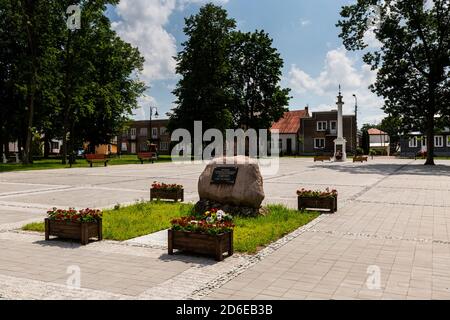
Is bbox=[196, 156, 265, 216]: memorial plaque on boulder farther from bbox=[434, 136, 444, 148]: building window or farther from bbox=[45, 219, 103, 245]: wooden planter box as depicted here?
bbox=[434, 136, 444, 148]: building window

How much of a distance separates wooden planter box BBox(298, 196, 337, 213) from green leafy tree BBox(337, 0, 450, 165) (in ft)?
97.2

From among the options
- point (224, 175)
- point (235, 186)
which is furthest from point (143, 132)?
point (235, 186)

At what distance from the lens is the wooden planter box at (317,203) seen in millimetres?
12303

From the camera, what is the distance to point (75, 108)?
141 ft

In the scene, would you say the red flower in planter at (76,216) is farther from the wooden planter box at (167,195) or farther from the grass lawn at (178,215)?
the wooden planter box at (167,195)

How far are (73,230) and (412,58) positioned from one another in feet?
123

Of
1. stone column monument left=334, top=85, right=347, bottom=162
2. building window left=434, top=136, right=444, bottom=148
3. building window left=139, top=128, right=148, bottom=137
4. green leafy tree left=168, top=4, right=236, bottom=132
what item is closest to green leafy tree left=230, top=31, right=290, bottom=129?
green leafy tree left=168, top=4, right=236, bottom=132

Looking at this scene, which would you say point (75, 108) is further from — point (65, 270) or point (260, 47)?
point (65, 270)

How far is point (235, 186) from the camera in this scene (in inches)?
433

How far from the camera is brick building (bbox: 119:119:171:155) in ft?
285

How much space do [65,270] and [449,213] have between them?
10556mm

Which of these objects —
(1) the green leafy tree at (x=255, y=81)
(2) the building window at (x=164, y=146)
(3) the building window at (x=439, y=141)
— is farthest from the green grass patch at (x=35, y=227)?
(2) the building window at (x=164, y=146)

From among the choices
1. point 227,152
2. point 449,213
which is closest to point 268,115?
point 227,152

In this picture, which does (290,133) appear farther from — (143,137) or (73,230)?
(73,230)
